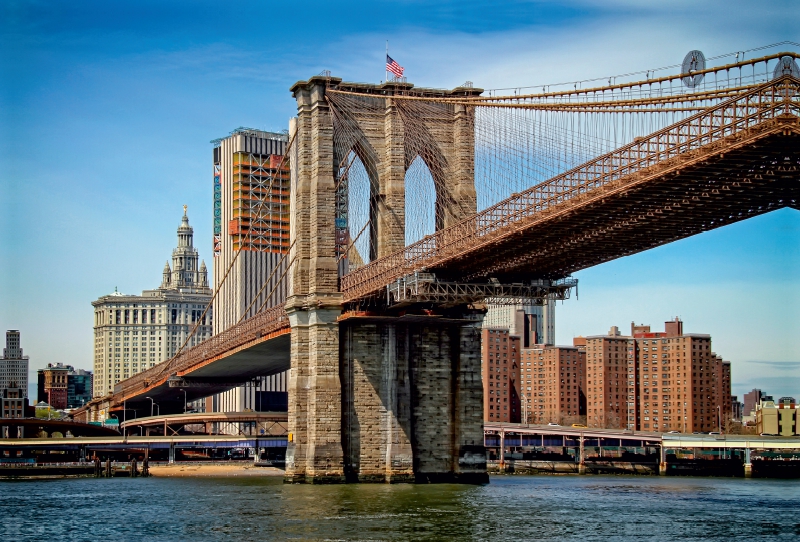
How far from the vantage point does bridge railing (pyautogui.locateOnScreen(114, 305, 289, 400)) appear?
271ft

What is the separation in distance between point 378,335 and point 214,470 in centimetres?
3671

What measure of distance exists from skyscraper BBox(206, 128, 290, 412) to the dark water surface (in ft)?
282

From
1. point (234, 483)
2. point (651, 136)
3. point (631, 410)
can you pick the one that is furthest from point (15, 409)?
point (651, 136)

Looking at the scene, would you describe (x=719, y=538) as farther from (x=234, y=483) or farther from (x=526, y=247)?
(x=234, y=483)

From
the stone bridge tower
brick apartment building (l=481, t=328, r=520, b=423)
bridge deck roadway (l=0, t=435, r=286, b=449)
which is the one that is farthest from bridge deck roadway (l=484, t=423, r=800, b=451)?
the stone bridge tower

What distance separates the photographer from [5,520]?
5731cm

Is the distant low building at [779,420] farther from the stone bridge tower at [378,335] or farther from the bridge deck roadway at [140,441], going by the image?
the stone bridge tower at [378,335]

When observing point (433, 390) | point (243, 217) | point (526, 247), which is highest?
point (243, 217)

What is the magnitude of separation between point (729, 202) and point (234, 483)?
4611 cm

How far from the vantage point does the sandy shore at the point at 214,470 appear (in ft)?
333

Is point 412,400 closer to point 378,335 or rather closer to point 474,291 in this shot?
point 378,335

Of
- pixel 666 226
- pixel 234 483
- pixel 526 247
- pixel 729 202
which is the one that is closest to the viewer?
pixel 729 202

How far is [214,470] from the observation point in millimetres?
103938

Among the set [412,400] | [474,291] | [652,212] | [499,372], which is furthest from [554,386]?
[652,212]
